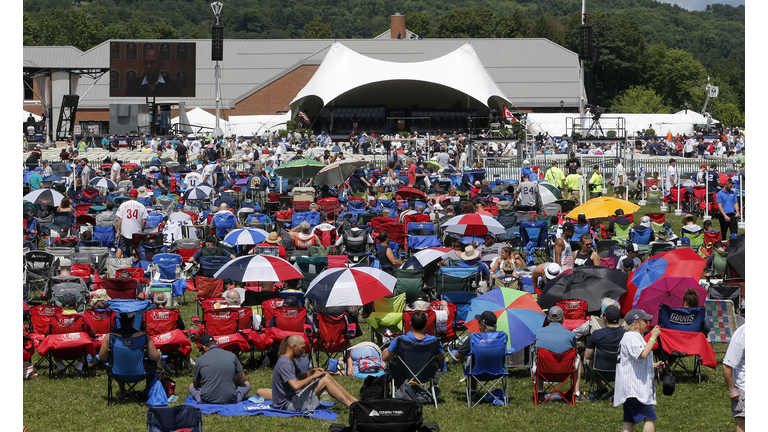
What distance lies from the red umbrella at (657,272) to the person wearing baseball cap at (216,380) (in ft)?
14.8

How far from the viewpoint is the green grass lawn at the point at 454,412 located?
7.96 m

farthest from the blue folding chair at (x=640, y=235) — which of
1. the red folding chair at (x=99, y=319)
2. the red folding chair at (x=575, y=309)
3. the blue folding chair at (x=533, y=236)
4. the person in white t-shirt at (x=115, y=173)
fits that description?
the person in white t-shirt at (x=115, y=173)

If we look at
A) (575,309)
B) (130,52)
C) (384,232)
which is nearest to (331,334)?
(575,309)

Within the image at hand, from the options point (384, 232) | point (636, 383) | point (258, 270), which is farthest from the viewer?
point (384, 232)

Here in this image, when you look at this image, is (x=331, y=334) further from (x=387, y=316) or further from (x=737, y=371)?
(x=737, y=371)

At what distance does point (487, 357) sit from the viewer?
8422mm

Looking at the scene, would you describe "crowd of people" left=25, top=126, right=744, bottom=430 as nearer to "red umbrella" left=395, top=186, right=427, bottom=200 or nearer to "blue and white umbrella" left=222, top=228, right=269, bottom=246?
"red umbrella" left=395, top=186, right=427, bottom=200

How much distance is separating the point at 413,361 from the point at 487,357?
0.71 meters

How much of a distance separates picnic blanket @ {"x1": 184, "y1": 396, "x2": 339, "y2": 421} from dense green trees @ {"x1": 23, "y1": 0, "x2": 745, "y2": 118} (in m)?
50.5

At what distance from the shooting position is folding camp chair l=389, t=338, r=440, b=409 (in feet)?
27.2

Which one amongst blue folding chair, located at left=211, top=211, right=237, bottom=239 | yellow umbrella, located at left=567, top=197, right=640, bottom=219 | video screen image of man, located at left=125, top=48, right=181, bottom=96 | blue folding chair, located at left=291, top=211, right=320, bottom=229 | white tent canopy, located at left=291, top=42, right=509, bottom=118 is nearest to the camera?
yellow umbrella, located at left=567, top=197, right=640, bottom=219

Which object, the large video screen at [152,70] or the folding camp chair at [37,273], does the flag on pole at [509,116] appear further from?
the folding camp chair at [37,273]

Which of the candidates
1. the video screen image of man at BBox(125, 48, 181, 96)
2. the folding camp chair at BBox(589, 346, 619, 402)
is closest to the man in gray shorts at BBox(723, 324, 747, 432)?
the folding camp chair at BBox(589, 346, 619, 402)

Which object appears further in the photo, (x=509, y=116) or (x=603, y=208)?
(x=509, y=116)
